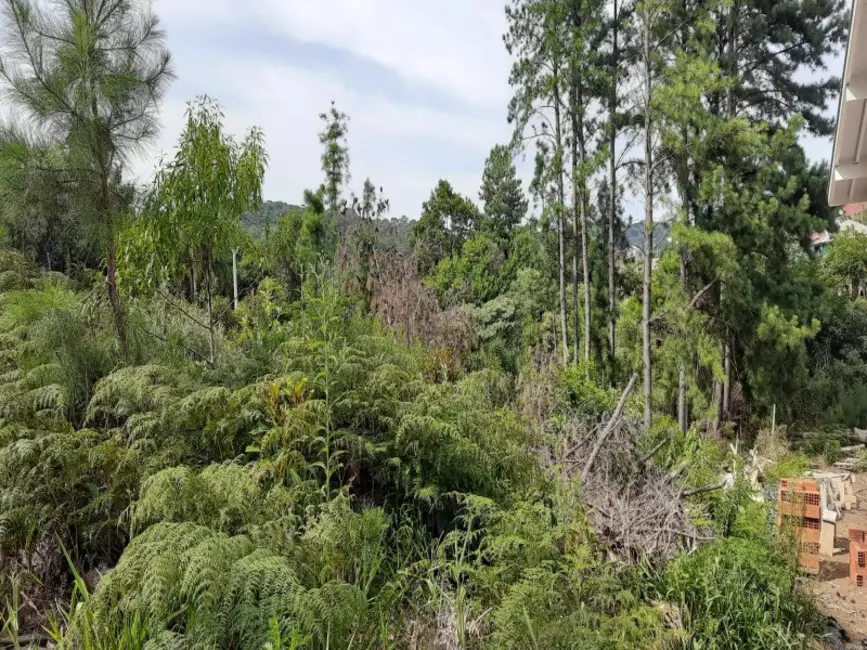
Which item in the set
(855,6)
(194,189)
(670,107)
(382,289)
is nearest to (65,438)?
(194,189)

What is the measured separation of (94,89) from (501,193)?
20076 mm

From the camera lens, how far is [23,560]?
346 cm

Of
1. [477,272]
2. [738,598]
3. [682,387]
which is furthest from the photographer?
[477,272]

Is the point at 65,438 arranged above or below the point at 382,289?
below

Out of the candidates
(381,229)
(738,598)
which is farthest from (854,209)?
(738,598)

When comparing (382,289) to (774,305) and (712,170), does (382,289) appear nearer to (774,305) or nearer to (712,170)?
(712,170)

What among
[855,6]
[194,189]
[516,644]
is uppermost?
[855,6]

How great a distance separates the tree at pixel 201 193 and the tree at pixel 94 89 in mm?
304

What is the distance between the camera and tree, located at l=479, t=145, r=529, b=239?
2327cm

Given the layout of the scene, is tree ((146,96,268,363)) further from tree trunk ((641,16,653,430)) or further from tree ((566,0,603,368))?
tree ((566,0,603,368))

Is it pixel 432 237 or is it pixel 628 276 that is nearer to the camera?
pixel 628 276

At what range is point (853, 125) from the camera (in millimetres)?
3180

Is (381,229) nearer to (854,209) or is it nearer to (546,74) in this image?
(546,74)

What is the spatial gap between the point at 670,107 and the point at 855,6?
21.0ft
